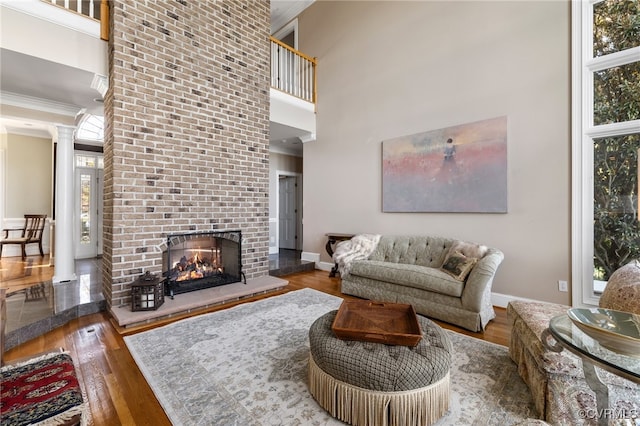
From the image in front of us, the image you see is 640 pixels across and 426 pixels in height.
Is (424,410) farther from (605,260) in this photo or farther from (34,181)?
(34,181)

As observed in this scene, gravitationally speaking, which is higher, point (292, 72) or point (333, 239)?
point (292, 72)

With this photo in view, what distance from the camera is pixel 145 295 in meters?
2.91

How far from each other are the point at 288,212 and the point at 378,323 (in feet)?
19.9

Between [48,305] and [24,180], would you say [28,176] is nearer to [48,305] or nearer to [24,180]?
[24,180]

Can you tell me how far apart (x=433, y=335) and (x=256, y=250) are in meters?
3.12

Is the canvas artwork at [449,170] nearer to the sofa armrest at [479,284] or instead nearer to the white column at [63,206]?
the sofa armrest at [479,284]

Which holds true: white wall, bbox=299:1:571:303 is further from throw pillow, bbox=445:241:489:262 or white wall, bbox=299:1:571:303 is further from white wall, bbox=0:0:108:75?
white wall, bbox=0:0:108:75

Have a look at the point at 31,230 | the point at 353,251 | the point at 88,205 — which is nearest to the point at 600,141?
the point at 353,251

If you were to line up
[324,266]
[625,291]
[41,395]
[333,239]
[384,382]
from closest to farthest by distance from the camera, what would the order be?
1. [41,395]
2. [384,382]
3. [625,291]
4. [333,239]
5. [324,266]

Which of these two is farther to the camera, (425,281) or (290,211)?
(290,211)

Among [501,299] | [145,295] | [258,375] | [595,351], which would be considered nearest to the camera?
[595,351]

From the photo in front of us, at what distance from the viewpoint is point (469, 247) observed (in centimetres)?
314

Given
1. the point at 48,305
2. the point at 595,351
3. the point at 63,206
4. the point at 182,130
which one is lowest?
the point at 48,305

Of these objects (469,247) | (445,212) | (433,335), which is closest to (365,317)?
(433,335)
